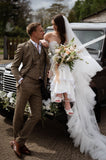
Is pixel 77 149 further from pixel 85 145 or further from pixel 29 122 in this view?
pixel 29 122

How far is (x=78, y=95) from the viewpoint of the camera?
12.6ft

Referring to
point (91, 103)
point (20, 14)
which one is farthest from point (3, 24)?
point (91, 103)

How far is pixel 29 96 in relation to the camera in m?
3.44

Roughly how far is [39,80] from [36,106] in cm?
42

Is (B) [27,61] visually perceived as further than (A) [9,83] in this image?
No

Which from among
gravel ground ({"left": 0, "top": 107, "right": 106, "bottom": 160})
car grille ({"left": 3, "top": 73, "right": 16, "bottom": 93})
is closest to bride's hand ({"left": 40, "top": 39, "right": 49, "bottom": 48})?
car grille ({"left": 3, "top": 73, "right": 16, "bottom": 93})

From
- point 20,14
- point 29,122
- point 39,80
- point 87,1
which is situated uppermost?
point 87,1

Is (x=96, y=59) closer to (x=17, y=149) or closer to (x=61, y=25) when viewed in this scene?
(x=61, y=25)

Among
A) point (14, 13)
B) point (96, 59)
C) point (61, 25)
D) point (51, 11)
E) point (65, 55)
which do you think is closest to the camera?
point (65, 55)

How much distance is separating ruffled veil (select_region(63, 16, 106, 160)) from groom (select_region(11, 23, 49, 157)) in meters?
0.64

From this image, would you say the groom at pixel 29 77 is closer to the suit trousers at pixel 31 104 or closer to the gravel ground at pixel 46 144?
the suit trousers at pixel 31 104

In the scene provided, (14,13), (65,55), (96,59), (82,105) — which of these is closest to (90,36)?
→ (96,59)

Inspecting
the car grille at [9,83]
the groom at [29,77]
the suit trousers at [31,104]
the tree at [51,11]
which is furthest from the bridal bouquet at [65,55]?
the tree at [51,11]

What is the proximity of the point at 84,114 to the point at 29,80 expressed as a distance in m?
1.18
